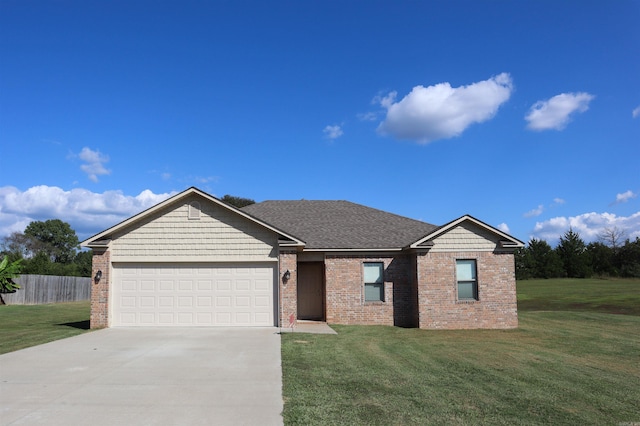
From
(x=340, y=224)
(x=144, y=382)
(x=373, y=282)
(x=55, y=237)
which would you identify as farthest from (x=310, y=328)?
(x=55, y=237)

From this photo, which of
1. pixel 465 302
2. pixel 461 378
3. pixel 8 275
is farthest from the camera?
pixel 8 275

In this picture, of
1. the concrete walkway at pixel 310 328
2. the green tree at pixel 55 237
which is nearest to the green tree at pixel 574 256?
the concrete walkway at pixel 310 328

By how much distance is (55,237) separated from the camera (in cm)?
7706

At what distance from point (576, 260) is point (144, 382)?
6260 centimetres

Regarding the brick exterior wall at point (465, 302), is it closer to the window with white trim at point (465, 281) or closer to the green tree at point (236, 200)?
the window with white trim at point (465, 281)

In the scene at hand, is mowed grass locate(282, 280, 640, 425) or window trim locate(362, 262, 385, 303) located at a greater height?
window trim locate(362, 262, 385, 303)

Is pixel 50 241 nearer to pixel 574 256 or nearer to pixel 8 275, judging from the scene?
pixel 8 275

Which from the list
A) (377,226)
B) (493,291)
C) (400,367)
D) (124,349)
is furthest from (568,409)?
(377,226)

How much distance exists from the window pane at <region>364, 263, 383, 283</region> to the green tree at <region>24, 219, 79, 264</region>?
236 ft

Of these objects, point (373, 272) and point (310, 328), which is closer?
point (310, 328)

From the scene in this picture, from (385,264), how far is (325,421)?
12.3 m

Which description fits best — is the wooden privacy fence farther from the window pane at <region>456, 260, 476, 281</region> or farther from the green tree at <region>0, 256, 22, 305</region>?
the window pane at <region>456, 260, 476, 281</region>

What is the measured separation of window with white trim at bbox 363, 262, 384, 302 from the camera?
18125 millimetres

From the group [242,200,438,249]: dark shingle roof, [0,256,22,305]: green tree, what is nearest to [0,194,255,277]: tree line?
[0,256,22,305]: green tree
